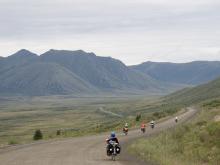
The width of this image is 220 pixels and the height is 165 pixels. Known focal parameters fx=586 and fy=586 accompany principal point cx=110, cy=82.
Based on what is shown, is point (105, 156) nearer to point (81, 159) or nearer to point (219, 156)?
point (81, 159)

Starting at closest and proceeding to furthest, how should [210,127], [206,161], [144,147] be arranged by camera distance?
[206,161], [144,147], [210,127]

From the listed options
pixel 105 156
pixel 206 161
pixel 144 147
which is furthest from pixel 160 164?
pixel 144 147

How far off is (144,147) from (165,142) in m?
4.49

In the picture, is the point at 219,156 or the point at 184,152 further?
the point at 184,152

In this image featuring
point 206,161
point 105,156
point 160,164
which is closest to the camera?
point 160,164

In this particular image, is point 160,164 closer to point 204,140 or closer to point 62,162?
point 62,162

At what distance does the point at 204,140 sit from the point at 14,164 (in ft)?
53.6

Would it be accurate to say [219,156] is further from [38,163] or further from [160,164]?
[38,163]

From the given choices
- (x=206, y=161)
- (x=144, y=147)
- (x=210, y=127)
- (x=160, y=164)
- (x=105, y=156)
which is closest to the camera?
(x=160, y=164)

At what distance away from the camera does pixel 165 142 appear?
4678cm

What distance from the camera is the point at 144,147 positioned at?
4272cm

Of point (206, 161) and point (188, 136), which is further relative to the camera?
point (188, 136)

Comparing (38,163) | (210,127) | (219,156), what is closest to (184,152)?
(219,156)

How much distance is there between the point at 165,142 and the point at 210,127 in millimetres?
3758
